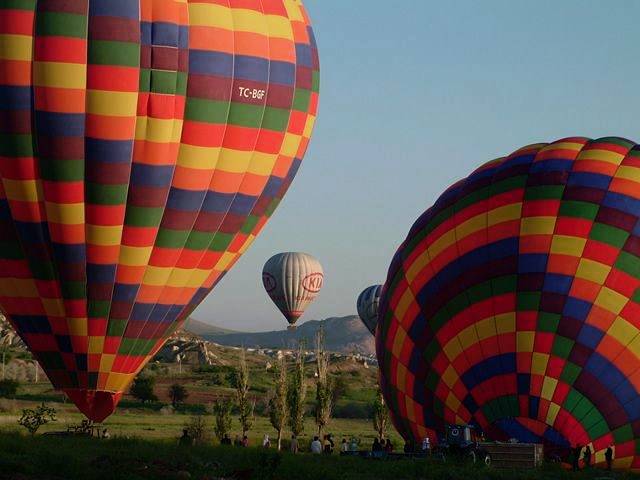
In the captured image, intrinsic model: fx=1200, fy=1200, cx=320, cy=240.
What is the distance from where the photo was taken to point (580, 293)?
2164cm

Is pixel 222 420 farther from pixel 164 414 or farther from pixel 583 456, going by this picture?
pixel 583 456

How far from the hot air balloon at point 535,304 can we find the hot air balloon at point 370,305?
43.8 metres

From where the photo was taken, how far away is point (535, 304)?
21.9 meters

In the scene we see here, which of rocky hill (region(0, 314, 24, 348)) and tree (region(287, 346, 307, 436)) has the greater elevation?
rocky hill (region(0, 314, 24, 348))

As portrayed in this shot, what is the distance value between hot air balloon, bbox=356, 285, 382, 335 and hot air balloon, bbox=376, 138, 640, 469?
144 feet

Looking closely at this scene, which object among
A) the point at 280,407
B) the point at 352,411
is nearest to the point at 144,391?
the point at 352,411

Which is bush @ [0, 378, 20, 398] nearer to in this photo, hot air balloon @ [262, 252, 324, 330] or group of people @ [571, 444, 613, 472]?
hot air balloon @ [262, 252, 324, 330]

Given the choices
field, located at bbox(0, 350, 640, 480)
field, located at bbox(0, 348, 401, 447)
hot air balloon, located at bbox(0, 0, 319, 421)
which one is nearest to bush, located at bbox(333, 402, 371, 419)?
field, located at bbox(0, 348, 401, 447)

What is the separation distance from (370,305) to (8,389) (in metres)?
20.6

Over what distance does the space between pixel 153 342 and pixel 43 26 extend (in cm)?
701

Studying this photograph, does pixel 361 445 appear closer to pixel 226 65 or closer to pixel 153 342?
pixel 153 342

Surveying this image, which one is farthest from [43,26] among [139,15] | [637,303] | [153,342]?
[637,303]

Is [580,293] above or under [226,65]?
under

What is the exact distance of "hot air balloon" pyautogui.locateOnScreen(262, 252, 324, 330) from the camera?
228 ft
